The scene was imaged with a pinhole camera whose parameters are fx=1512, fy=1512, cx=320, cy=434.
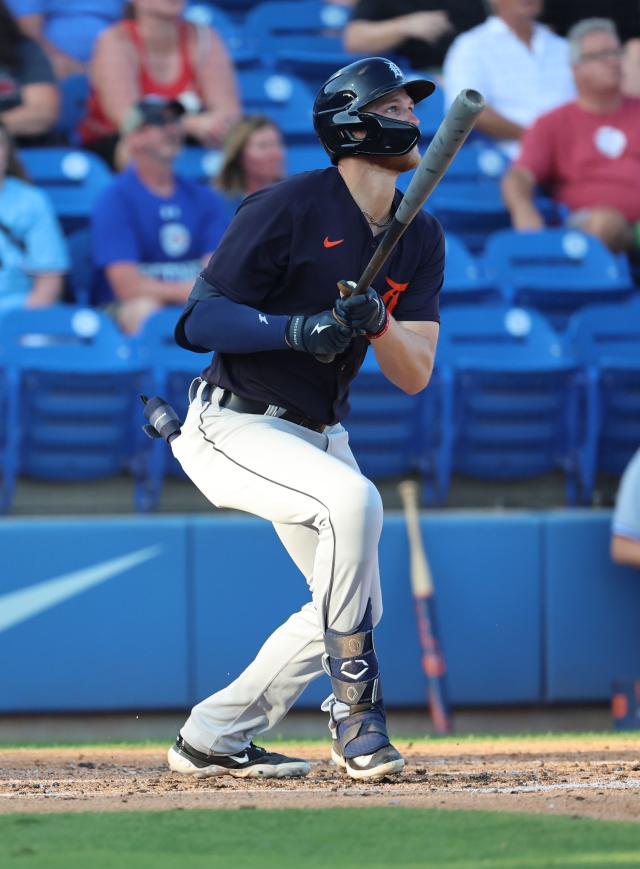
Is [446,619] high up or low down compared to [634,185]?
down

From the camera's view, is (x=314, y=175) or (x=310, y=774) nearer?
(x=314, y=175)

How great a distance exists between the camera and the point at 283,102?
8719 millimetres

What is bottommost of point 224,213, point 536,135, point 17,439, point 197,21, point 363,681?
point 363,681

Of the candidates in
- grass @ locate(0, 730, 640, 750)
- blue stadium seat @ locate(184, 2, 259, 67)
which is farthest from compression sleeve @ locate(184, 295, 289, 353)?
blue stadium seat @ locate(184, 2, 259, 67)

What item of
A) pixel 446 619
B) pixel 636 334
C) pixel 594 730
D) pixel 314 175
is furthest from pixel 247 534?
pixel 314 175

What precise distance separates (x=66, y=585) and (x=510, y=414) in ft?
6.70

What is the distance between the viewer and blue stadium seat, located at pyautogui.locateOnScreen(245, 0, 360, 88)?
30.6 feet

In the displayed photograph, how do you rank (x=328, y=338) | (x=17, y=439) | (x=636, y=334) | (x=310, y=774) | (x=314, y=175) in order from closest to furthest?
(x=328, y=338) < (x=314, y=175) < (x=310, y=774) < (x=17, y=439) < (x=636, y=334)

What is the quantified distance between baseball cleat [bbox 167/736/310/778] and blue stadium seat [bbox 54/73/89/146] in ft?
16.8

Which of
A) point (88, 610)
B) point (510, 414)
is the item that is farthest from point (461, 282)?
point (88, 610)

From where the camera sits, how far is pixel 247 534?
241 inches

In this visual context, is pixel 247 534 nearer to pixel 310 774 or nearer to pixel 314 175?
pixel 310 774

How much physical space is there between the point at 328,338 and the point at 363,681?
0.83 m

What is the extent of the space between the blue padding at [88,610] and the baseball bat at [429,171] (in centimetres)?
264
